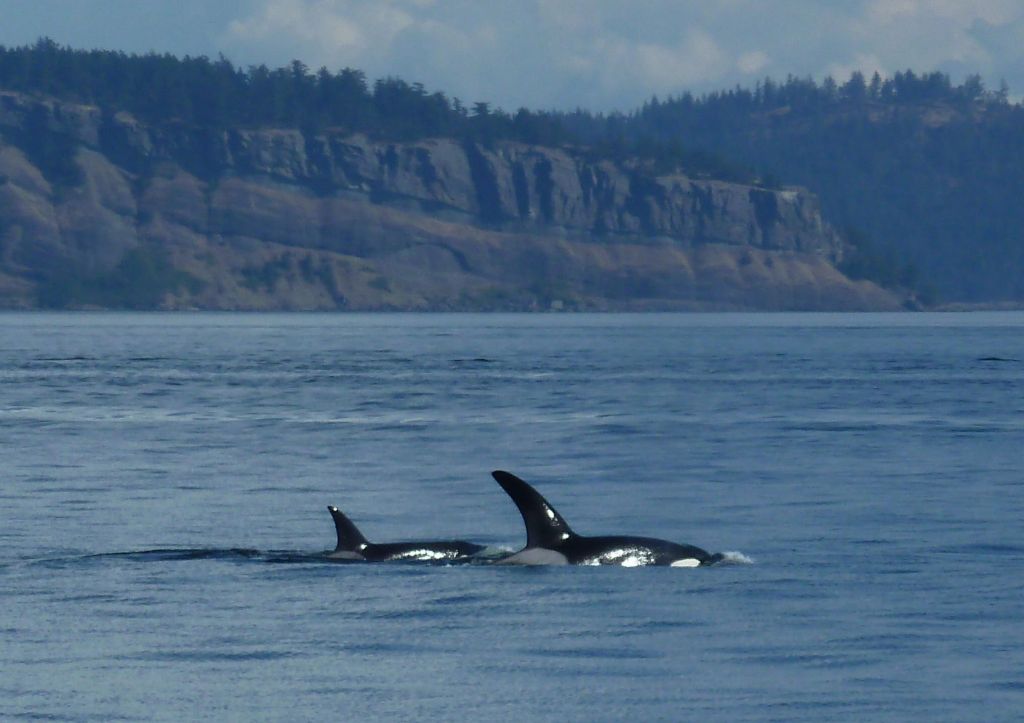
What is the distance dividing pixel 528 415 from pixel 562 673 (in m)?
41.1

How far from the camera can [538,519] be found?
77.3 ft

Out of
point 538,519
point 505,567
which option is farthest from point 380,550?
point 538,519

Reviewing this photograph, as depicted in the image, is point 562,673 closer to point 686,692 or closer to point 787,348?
point 686,692

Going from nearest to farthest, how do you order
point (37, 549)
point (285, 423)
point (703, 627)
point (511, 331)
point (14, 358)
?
1. point (703, 627)
2. point (37, 549)
3. point (285, 423)
4. point (14, 358)
5. point (511, 331)

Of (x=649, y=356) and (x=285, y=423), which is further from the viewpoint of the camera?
(x=649, y=356)

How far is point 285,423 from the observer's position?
55125 mm

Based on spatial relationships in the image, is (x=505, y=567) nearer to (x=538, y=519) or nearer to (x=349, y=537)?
(x=538, y=519)

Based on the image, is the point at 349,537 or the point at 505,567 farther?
the point at 349,537

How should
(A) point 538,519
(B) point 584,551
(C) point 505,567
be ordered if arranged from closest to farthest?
(A) point 538,519 → (B) point 584,551 → (C) point 505,567

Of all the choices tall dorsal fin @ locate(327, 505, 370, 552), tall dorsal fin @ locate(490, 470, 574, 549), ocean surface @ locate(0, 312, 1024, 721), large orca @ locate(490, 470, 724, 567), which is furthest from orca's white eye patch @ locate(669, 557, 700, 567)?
tall dorsal fin @ locate(327, 505, 370, 552)

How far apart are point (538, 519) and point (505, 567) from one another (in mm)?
895

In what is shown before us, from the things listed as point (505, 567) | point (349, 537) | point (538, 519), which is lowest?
point (505, 567)

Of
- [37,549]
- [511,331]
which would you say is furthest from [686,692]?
[511,331]

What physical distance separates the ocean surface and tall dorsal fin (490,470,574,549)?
558 mm
